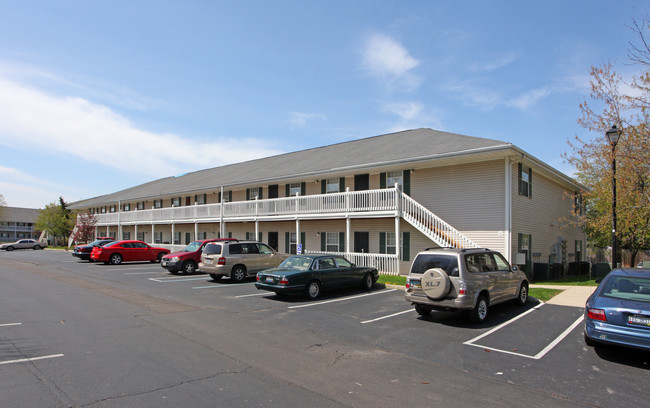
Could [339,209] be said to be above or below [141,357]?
above

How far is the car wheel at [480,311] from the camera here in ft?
27.6

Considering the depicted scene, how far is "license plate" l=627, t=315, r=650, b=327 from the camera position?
5688mm

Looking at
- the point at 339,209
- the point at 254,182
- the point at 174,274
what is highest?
the point at 254,182

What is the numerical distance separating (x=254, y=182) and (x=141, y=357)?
19.9 metres

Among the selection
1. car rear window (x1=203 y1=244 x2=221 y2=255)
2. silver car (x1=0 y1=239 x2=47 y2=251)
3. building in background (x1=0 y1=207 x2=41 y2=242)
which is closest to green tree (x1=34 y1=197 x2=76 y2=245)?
silver car (x1=0 y1=239 x2=47 y2=251)

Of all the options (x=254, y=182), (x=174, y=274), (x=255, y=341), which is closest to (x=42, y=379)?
(x=255, y=341)

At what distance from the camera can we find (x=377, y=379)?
521 cm

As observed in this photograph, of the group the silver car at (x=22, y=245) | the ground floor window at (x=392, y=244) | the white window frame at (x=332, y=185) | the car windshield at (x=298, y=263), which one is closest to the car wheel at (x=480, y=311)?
the car windshield at (x=298, y=263)

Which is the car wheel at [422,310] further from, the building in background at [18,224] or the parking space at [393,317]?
the building in background at [18,224]

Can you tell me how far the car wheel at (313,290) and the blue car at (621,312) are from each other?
23.4 ft

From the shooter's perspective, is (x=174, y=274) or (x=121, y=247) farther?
(x=121, y=247)

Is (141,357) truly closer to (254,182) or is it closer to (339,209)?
(339,209)

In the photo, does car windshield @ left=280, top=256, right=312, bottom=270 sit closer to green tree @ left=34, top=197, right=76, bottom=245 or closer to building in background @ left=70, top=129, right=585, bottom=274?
building in background @ left=70, top=129, right=585, bottom=274

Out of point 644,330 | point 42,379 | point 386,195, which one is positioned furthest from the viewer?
point 386,195
